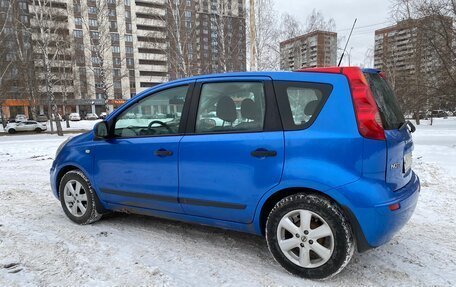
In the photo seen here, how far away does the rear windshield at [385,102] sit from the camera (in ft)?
9.07

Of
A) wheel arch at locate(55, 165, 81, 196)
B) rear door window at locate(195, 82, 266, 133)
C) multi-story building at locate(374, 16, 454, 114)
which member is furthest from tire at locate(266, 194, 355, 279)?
multi-story building at locate(374, 16, 454, 114)

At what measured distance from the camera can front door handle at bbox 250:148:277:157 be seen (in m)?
2.82

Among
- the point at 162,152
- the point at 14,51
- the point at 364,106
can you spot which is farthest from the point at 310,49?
the point at 364,106

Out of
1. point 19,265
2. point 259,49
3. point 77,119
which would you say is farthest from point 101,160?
point 77,119

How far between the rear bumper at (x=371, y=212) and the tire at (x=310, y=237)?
85 mm

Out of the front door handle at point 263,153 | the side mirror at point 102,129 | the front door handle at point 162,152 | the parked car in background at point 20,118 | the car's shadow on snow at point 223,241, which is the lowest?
the car's shadow on snow at point 223,241

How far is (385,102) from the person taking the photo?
9.57ft

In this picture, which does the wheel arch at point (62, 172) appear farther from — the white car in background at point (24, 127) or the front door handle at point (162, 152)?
the white car in background at point (24, 127)

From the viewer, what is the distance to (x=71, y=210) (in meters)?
4.22

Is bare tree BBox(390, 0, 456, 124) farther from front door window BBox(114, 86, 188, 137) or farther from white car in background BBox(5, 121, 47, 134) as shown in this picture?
white car in background BBox(5, 121, 47, 134)

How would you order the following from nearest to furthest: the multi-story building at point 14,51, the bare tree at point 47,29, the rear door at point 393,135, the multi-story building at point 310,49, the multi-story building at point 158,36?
the rear door at point 393,135, the bare tree at point 47,29, the multi-story building at point 158,36, the multi-story building at point 14,51, the multi-story building at point 310,49

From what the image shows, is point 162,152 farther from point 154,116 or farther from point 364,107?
point 364,107

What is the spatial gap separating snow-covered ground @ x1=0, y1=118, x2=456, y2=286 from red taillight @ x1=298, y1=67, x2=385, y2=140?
122 cm

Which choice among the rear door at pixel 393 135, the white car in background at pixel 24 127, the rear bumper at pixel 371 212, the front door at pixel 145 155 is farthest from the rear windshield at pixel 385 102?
the white car in background at pixel 24 127
